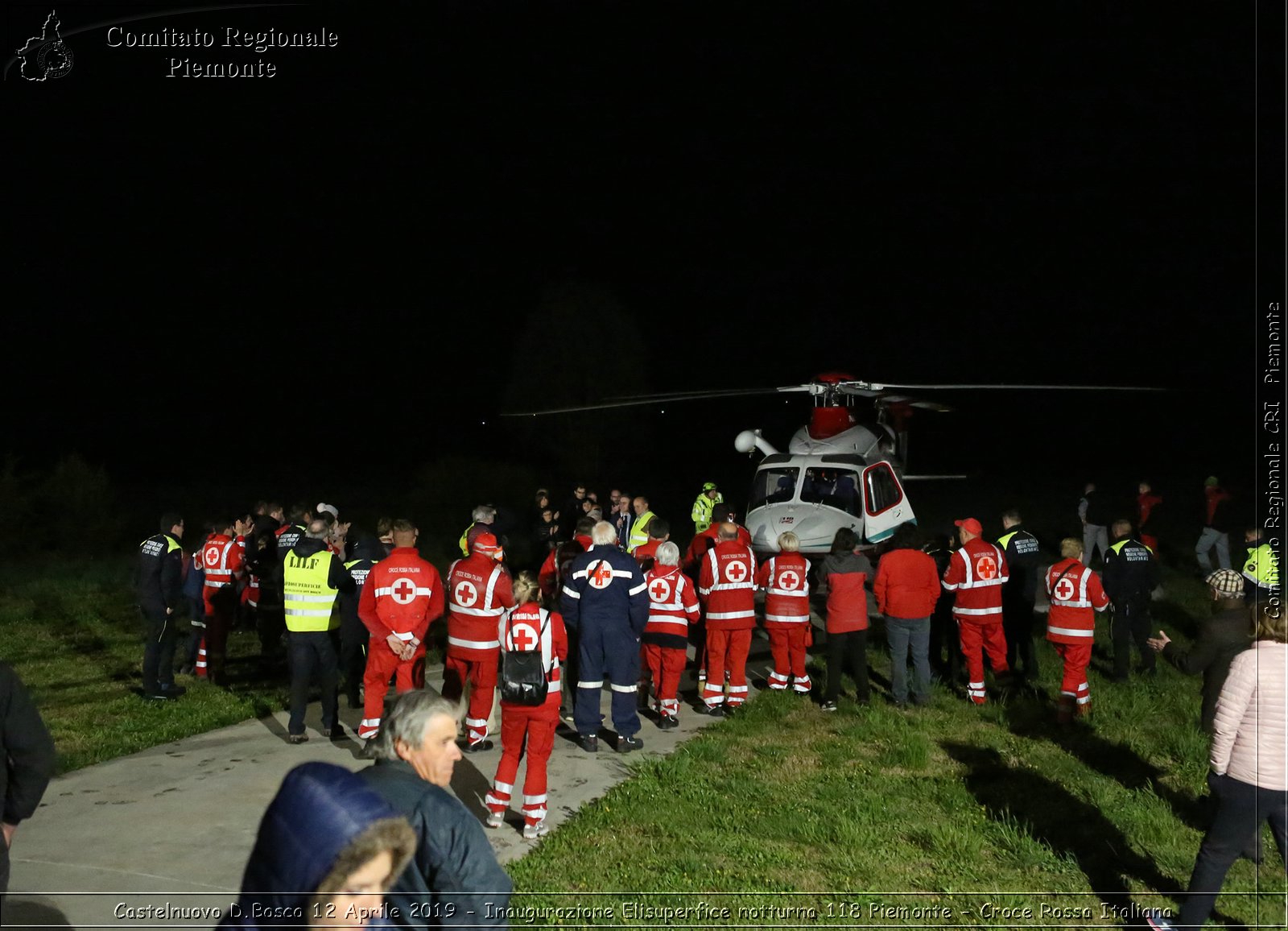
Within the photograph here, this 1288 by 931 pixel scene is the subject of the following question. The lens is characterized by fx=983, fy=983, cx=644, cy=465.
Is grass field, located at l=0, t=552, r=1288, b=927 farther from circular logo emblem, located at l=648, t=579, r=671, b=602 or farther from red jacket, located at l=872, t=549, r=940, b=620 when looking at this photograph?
circular logo emblem, located at l=648, t=579, r=671, b=602

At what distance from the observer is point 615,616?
7.79 m

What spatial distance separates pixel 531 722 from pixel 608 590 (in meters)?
1.66

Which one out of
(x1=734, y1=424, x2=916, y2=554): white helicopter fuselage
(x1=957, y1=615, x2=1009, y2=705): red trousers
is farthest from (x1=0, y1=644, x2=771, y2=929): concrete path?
(x1=734, y1=424, x2=916, y2=554): white helicopter fuselage

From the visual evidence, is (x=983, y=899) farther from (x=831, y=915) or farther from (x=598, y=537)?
(x=598, y=537)

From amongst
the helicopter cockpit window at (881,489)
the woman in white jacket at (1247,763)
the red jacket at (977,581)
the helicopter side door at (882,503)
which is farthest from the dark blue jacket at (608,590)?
the helicopter cockpit window at (881,489)

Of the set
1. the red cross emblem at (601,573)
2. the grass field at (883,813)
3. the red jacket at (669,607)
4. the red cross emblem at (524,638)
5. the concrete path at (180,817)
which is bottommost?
the grass field at (883,813)

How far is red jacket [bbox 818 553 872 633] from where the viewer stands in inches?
362

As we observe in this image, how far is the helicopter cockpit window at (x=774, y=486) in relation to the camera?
587 inches

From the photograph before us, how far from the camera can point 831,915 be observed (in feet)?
17.5

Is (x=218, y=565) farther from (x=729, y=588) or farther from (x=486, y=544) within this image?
(x=729, y=588)

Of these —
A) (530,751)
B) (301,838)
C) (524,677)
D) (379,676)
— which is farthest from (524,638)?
(301,838)

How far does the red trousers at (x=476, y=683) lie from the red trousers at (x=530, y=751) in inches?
50.8

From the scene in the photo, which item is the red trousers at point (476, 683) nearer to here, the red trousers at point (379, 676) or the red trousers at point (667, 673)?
the red trousers at point (379, 676)

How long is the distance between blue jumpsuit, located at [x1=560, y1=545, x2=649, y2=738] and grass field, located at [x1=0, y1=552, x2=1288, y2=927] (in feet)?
2.34
